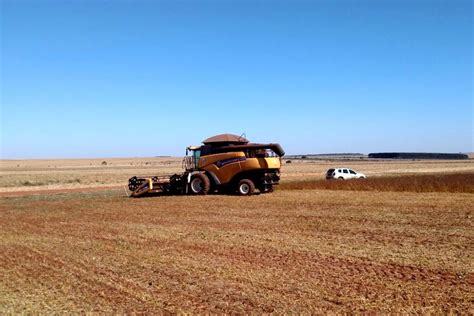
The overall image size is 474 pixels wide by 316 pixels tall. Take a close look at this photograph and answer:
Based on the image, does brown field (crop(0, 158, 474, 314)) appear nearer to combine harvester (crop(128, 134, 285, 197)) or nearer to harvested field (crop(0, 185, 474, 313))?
harvested field (crop(0, 185, 474, 313))

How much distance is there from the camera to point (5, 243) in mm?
12367

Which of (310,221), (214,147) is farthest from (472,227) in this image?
(214,147)

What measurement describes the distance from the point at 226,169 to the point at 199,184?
4.94 ft

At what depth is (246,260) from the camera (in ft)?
31.7

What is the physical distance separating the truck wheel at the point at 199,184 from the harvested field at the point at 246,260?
6004 millimetres

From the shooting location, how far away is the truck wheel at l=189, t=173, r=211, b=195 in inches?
920

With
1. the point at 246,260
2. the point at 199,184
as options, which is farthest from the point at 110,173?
the point at 246,260

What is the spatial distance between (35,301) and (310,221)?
8702 millimetres

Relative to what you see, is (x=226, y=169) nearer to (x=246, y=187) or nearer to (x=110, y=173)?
(x=246, y=187)

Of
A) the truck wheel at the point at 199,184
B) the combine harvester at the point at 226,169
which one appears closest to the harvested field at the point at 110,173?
the combine harvester at the point at 226,169

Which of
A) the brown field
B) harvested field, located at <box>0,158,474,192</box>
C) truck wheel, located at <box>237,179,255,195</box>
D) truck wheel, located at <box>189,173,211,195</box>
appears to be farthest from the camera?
harvested field, located at <box>0,158,474,192</box>

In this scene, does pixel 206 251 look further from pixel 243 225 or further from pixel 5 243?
pixel 5 243

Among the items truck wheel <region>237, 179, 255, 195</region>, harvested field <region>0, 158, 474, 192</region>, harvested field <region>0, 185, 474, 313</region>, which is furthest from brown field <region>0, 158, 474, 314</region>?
harvested field <region>0, 158, 474, 192</region>

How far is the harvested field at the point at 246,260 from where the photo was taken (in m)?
7.16
